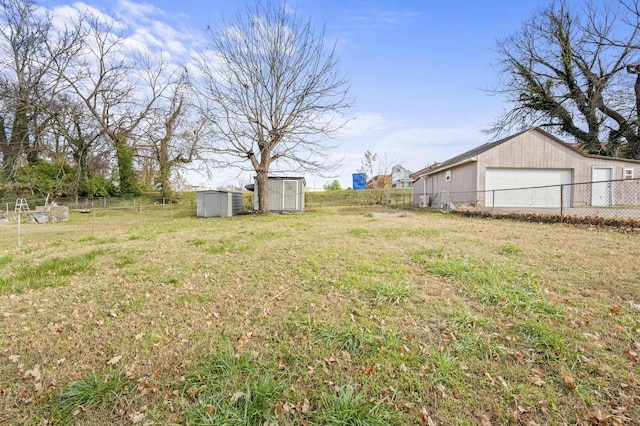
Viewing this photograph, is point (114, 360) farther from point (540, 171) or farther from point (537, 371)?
point (540, 171)

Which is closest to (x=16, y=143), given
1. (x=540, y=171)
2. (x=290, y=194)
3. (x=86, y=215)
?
(x=86, y=215)

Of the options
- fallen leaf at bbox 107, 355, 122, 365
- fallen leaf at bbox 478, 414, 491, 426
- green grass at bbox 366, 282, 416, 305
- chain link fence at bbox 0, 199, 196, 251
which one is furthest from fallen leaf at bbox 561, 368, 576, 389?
chain link fence at bbox 0, 199, 196, 251

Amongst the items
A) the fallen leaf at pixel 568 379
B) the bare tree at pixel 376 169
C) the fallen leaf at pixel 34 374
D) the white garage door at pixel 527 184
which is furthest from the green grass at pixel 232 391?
the bare tree at pixel 376 169

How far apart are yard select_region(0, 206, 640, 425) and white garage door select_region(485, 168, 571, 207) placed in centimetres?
1024

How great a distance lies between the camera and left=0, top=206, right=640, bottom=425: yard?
173 centimetres

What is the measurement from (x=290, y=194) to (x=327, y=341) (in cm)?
1523

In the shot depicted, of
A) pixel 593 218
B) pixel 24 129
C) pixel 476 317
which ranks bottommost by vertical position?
pixel 476 317

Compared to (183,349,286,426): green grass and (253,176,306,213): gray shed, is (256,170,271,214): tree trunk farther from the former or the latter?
(183,349,286,426): green grass

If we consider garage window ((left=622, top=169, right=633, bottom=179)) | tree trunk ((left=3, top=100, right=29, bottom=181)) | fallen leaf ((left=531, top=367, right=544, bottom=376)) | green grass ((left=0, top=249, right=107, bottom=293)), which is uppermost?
tree trunk ((left=3, top=100, right=29, bottom=181))

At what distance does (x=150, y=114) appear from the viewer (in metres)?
24.8

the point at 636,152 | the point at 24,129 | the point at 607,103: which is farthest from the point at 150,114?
the point at 636,152

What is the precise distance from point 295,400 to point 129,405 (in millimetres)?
1066

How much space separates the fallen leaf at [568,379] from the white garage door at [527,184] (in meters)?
13.8

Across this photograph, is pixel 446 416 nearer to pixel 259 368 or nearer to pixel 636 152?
pixel 259 368
